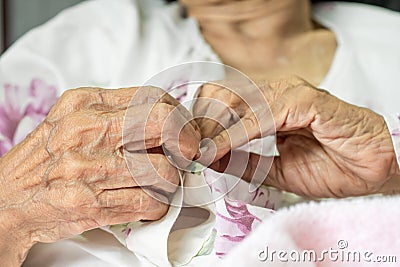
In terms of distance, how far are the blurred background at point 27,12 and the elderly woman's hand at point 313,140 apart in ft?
2.12

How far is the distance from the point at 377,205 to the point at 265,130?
0.18 metres

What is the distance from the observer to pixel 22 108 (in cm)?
119

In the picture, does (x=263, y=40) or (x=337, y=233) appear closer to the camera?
(x=337, y=233)

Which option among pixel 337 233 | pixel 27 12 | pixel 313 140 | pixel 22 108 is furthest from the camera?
pixel 27 12

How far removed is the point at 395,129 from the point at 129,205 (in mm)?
335

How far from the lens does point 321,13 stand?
137 centimetres

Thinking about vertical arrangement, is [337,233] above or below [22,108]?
above

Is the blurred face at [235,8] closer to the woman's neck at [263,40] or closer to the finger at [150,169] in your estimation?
the woman's neck at [263,40]

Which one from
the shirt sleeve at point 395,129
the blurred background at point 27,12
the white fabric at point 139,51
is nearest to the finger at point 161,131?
the shirt sleeve at point 395,129

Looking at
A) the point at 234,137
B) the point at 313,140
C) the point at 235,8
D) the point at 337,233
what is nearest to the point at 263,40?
the point at 235,8

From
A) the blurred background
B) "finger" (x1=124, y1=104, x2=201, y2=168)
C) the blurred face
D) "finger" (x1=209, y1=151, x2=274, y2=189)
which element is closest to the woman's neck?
the blurred face

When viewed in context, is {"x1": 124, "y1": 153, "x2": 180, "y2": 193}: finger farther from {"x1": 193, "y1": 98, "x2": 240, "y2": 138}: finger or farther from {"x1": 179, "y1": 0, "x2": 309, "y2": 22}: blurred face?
{"x1": 179, "y1": 0, "x2": 309, "y2": 22}: blurred face

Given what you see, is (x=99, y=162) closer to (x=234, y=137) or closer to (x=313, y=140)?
(x=234, y=137)

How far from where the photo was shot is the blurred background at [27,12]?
56.9 inches
